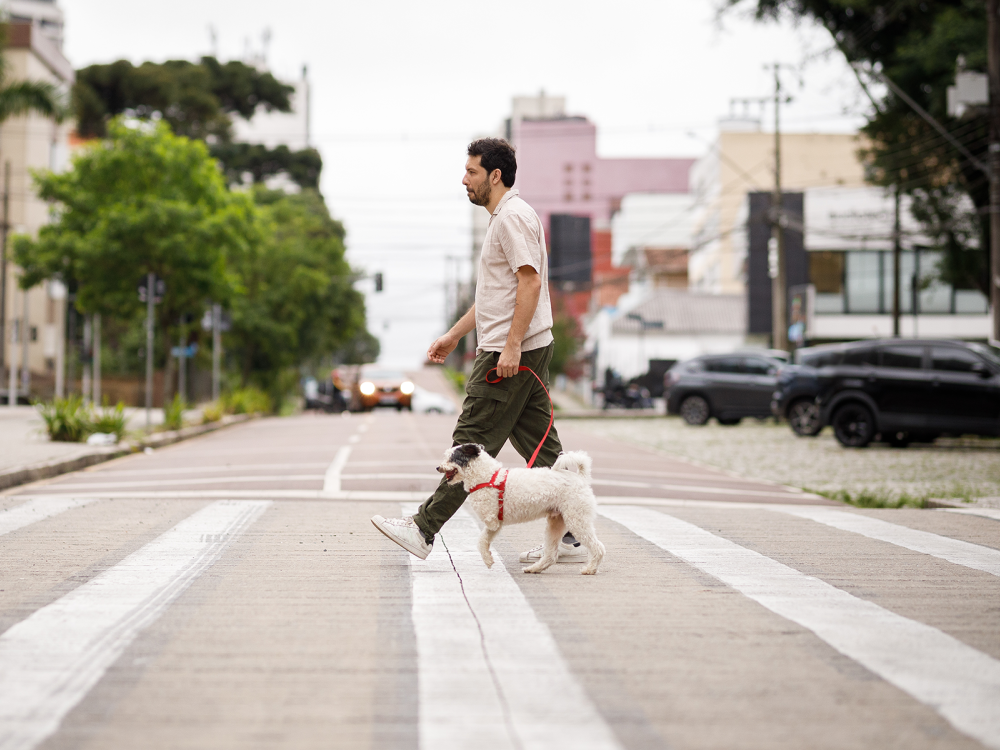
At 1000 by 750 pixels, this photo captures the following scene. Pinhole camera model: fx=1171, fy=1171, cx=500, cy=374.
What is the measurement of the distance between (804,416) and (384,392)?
2145 cm

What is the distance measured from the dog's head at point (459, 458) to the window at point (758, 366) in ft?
74.9

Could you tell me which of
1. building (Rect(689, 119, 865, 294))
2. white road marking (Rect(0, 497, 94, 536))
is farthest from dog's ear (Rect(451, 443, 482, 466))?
building (Rect(689, 119, 865, 294))

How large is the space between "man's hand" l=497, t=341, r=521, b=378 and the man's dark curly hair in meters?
0.97

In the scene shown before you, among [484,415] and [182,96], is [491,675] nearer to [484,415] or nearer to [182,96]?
[484,415]

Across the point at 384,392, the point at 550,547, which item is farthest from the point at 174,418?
the point at 384,392

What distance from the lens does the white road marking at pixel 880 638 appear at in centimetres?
384

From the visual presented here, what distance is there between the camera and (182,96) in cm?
5325

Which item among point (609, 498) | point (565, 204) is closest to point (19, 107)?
point (609, 498)

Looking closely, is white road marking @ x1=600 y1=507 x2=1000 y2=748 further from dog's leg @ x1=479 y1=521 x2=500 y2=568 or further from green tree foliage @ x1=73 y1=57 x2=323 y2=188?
green tree foliage @ x1=73 y1=57 x2=323 y2=188

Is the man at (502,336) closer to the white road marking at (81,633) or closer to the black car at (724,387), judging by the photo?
the white road marking at (81,633)

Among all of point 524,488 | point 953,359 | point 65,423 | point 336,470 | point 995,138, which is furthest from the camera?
point 995,138

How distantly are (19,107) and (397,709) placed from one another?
108 feet

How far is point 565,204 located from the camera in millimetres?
110875

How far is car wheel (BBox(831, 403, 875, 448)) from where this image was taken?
19.0m
